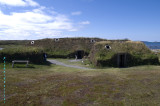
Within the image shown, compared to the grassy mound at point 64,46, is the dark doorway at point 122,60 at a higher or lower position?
lower

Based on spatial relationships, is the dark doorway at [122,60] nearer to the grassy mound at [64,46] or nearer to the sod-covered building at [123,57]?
the sod-covered building at [123,57]

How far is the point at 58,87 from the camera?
965 cm

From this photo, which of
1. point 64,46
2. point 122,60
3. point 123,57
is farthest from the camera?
point 64,46

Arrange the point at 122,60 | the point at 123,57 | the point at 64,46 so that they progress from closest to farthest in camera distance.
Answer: the point at 123,57 → the point at 122,60 → the point at 64,46

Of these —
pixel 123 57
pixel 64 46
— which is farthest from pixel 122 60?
pixel 64 46

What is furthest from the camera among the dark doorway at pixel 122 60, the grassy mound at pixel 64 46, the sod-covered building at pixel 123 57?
the grassy mound at pixel 64 46

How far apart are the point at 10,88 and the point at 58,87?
3424 mm

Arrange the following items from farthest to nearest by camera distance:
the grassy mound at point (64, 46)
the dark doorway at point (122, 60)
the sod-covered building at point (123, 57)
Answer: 1. the grassy mound at point (64, 46)
2. the dark doorway at point (122, 60)
3. the sod-covered building at point (123, 57)

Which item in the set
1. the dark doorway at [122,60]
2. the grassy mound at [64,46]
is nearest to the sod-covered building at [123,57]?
the dark doorway at [122,60]

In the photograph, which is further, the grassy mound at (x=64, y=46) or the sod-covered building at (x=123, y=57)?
the grassy mound at (x=64, y=46)

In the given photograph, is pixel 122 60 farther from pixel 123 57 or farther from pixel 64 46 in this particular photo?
pixel 64 46

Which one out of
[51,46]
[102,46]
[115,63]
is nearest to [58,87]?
[115,63]

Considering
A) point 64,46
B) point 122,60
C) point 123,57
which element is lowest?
point 122,60

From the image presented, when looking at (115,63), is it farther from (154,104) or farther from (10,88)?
(10,88)
